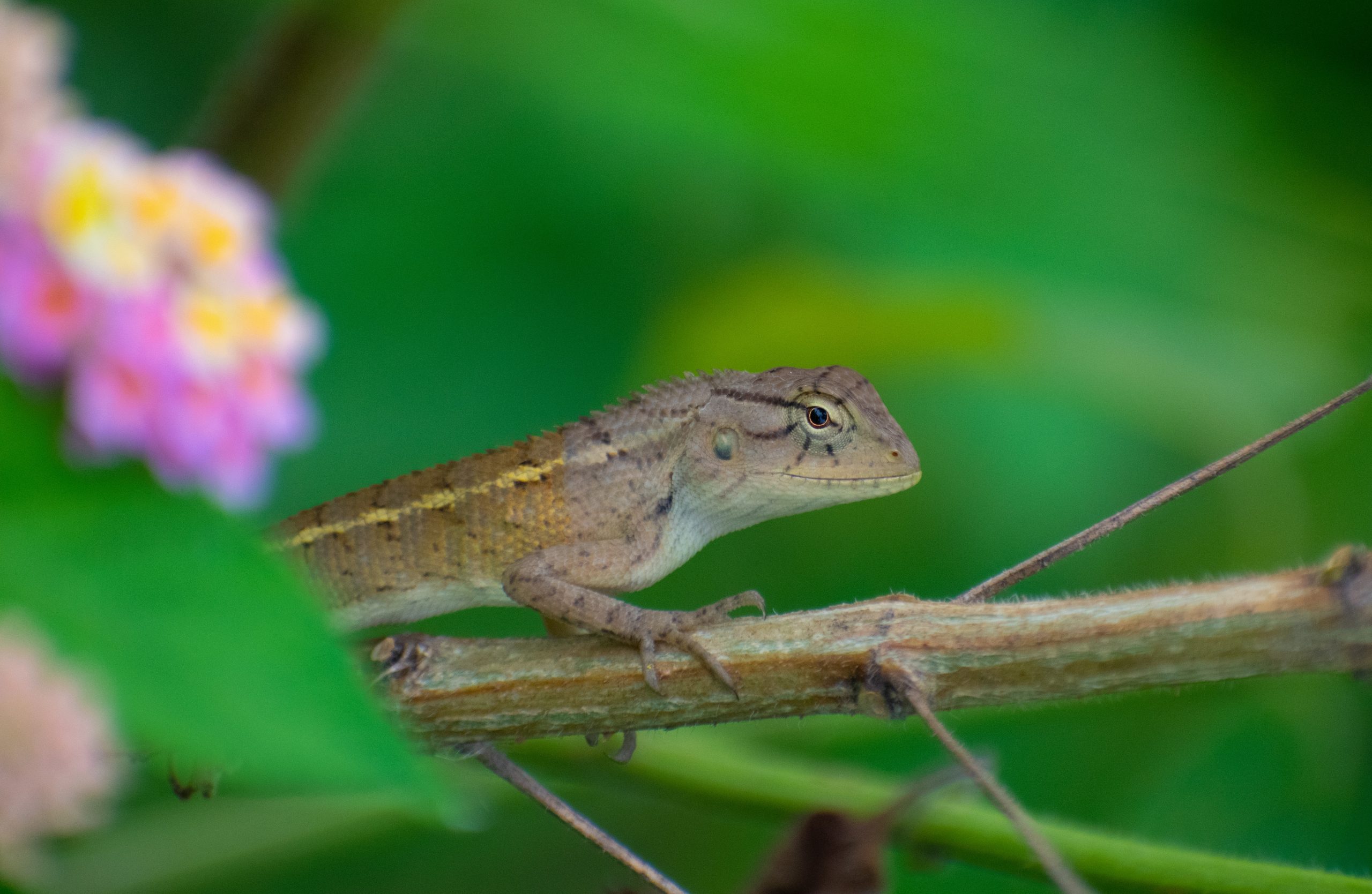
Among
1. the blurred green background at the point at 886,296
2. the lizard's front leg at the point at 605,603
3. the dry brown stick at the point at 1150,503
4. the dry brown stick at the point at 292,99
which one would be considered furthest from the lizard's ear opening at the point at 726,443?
the dry brown stick at the point at 292,99

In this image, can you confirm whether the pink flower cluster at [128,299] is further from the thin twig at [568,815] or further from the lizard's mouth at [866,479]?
the lizard's mouth at [866,479]

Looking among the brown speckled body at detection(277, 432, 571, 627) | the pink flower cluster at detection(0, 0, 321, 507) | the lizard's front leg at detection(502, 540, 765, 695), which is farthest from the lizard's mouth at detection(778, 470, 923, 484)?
the pink flower cluster at detection(0, 0, 321, 507)

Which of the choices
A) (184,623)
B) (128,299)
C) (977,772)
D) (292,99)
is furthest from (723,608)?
(292,99)

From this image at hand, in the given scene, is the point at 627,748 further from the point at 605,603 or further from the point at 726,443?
the point at 726,443

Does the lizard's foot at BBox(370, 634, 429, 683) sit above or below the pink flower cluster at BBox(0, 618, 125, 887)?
above

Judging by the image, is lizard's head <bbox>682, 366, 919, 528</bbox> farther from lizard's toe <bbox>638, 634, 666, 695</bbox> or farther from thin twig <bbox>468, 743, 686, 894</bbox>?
thin twig <bbox>468, 743, 686, 894</bbox>

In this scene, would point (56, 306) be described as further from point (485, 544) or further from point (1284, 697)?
point (1284, 697)

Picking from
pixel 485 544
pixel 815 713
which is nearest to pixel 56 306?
pixel 815 713
